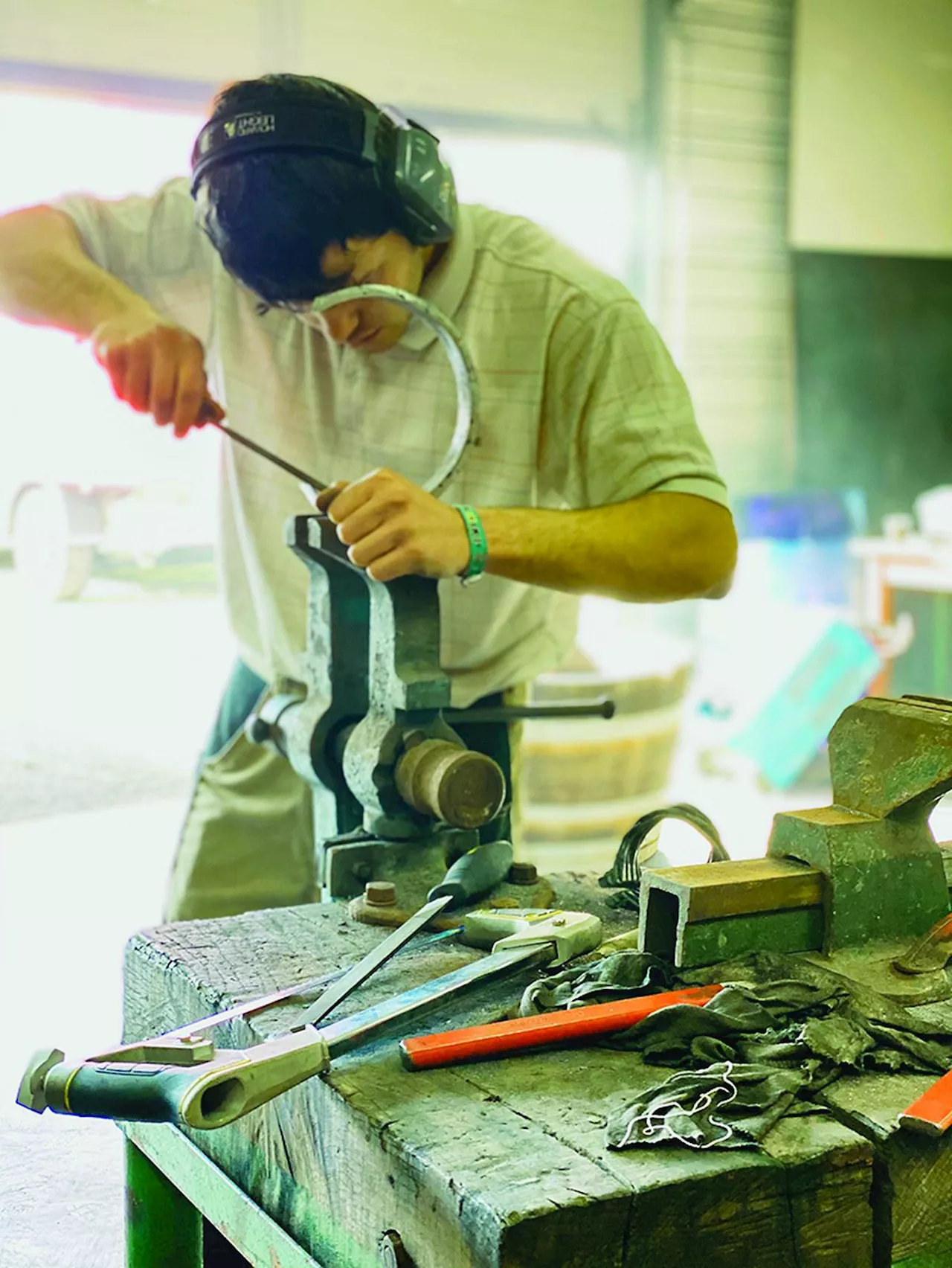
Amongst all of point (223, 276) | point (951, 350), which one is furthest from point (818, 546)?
point (223, 276)

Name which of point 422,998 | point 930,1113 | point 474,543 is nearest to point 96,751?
point 474,543

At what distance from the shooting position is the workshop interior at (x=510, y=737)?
80 centimetres

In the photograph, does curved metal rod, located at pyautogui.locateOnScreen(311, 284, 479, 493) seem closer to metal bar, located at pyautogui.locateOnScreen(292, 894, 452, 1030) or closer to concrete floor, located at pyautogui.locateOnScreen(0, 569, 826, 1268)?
metal bar, located at pyautogui.locateOnScreen(292, 894, 452, 1030)

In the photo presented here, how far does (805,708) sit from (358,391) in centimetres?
285

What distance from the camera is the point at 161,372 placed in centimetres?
157

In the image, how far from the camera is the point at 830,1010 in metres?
0.92

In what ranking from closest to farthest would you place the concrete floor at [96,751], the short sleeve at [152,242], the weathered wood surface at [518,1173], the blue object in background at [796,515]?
the weathered wood surface at [518,1173]
the short sleeve at [152,242]
the concrete floor at [96,751]
the blue object in background at [796,515]

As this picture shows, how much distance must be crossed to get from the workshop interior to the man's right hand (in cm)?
11

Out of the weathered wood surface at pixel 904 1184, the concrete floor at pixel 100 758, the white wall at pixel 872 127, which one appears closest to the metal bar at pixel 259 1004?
the weathered wood surface at pixel 904 1184

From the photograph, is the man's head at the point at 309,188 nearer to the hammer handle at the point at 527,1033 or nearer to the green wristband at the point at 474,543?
the green wristband at the point at 474,543

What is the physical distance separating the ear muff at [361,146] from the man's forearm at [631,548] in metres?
0.35

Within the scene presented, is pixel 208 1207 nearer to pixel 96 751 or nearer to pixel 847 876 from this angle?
pixel 847 876

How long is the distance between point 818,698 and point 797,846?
10.9 ft

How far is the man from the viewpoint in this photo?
1414 mm
